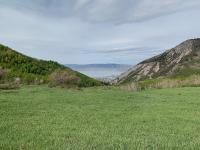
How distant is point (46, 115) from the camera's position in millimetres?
19969

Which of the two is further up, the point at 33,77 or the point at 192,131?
the point at 33,77

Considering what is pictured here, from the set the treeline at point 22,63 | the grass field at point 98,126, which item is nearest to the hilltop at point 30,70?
the treeline at point 22,63

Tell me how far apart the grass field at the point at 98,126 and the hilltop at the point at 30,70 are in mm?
29521

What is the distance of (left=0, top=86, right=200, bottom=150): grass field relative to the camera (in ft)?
43.7

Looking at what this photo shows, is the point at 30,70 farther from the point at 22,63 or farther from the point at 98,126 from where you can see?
the point at 98,126

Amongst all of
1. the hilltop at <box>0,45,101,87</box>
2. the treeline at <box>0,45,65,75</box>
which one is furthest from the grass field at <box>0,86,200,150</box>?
the treeline at <box>0,45,65,75</box>

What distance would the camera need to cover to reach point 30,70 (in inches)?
2734

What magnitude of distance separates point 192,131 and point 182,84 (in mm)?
36576

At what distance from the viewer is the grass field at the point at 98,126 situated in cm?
1330

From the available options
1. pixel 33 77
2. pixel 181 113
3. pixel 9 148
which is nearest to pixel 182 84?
pixel 33 77

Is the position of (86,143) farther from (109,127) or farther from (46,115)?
(46,115)

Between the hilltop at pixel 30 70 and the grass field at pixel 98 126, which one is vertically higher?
the hilltop at pixel 30 70

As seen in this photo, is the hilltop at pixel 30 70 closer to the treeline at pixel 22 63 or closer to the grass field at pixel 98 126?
the treeline at pixel 22 63

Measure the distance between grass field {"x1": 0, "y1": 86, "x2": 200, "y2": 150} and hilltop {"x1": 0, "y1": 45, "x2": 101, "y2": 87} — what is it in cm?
2952
